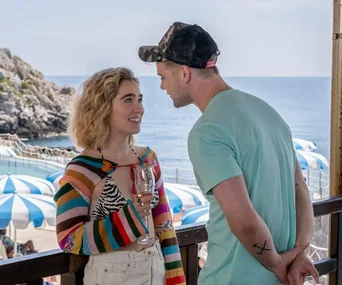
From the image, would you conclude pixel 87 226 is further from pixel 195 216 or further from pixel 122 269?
pixel 195 216

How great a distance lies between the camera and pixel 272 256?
4.01ft

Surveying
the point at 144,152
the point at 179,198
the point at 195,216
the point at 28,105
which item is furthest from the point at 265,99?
the point at 144,152

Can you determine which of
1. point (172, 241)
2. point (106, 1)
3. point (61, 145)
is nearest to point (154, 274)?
A: point (172, 241)

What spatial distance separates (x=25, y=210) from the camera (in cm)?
931

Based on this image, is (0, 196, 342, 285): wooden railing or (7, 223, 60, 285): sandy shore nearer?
(0, 196, 342, 285): wooden railing

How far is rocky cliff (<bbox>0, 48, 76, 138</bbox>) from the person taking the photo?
25875mm

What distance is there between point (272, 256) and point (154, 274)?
445mm

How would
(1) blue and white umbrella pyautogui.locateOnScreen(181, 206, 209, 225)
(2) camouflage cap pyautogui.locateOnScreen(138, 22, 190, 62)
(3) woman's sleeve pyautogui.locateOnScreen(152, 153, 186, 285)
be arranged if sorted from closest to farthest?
(2) camouflage cap pyautogui.locateOnScreen(138, 22, 190, 62)
(3) woman's sleeve pyautogui.locateOnScreen(152, 153, 186, 285)
(1) blue and white umbrella pyautogui.locateOnScreen(181, 206, 209, 225)

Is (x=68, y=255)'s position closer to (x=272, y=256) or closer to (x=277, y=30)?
(x=272, y=256)

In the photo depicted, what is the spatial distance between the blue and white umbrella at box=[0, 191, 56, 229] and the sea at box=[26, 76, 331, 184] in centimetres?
1714

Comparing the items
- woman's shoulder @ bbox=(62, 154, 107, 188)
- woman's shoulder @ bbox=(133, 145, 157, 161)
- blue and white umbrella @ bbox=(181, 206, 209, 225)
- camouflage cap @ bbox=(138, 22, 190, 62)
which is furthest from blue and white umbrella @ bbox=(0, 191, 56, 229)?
camouflage cap @ bbox=(138, 22, 190, 62)

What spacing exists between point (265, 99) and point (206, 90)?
27621 mm

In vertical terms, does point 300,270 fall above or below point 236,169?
below

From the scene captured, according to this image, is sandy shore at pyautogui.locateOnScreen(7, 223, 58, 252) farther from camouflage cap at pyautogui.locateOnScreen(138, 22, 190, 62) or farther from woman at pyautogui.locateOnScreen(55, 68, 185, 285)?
camouflage cap at pyautogui.locateOnScreen(138, 22, 190, 62)
